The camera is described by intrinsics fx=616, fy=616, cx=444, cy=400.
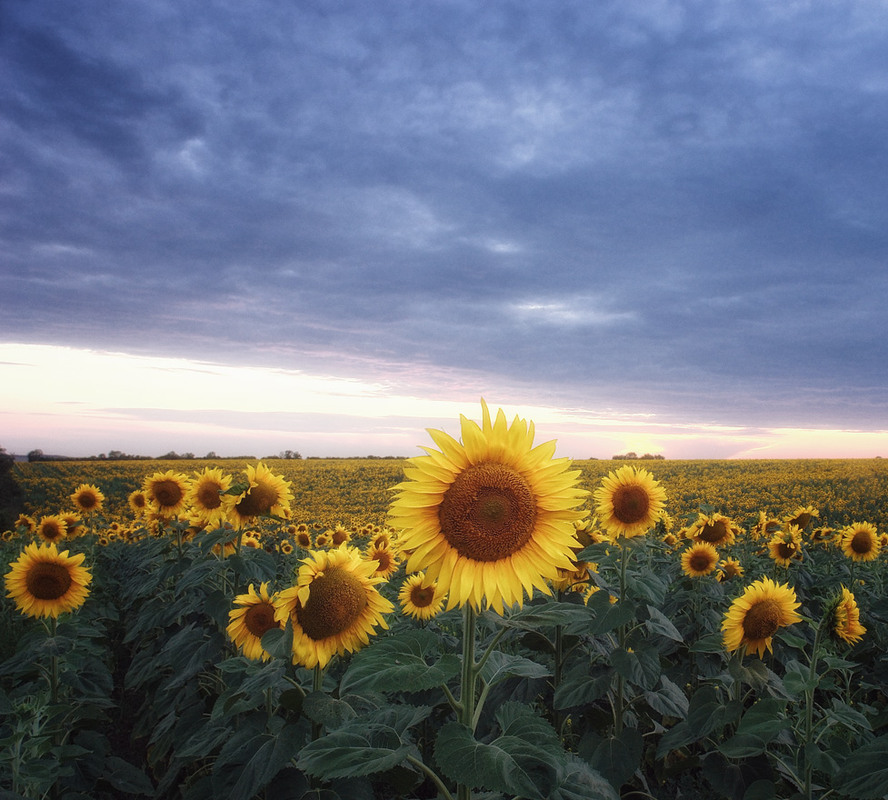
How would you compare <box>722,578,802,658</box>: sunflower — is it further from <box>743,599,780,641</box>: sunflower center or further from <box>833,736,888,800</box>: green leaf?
<box>833,736,888,800</box>: green leaf

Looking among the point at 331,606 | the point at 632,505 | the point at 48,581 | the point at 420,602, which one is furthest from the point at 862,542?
the point at 48,581

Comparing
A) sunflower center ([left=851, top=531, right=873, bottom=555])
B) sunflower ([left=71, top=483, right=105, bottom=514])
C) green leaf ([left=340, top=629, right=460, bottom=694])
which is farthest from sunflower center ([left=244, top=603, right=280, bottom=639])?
sunflower ([left=71, top=483, right=105, bottom=514])

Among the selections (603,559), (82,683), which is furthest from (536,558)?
(82,683)

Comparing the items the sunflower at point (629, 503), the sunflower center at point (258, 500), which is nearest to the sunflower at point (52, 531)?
the sunflower center at point (258, 500)

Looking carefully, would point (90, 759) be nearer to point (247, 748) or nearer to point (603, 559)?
point (247, 748)

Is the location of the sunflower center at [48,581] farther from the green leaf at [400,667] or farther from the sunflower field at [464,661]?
the green leaf at [400,667]

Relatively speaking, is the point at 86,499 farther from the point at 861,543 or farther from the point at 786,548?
the point at 861,543

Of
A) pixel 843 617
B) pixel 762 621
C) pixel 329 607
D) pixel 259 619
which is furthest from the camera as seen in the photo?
pixel 762 621

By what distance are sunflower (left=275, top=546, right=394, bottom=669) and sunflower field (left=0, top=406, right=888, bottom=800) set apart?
0.04 feet

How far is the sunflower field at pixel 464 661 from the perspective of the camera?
237 centimetres

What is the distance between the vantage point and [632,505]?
16.4 ft

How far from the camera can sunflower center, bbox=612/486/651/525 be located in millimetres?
4969

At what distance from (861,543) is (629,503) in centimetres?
535

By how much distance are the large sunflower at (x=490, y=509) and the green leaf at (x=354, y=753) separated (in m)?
0.57
